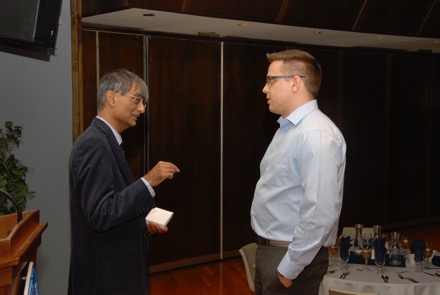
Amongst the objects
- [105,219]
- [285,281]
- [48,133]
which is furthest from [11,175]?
[285,281]

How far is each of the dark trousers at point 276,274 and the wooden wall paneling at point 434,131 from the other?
20.8 feet

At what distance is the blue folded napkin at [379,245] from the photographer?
13.6 feet

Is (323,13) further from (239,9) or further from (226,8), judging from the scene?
(226,8)

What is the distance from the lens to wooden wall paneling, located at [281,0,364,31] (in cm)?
557

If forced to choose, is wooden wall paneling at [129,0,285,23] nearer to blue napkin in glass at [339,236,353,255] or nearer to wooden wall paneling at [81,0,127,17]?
wooden wall paneling at [81,0,127,17]

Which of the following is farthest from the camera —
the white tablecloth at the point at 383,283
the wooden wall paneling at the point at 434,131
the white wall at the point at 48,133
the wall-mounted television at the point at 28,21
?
the wooden wall paneling at the point at 434,131

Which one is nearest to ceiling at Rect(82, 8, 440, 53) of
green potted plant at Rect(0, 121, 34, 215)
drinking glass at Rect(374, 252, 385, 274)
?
green potted plant at Rect(0, 121, 34, 215)

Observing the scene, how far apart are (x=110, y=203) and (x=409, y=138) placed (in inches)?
259

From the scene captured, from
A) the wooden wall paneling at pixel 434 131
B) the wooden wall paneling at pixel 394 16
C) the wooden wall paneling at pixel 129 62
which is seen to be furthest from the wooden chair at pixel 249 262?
the wooden wall paneling at pixel 434 131

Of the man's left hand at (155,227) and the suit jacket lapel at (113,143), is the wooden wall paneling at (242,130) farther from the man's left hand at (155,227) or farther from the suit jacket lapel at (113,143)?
the suit jacket lapel at (113,143)

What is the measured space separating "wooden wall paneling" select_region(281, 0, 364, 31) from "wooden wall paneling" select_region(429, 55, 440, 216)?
2.97 metres

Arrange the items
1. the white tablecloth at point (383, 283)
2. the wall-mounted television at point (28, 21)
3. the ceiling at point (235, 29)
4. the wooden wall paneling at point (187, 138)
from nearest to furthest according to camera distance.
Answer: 1. the wall-mounted television at point (28, 21)
2. the white tablecloth at point (383, 283)
3. the ceiling at point (235, 29)
4. the wooden wall paneling at point (187, 138)

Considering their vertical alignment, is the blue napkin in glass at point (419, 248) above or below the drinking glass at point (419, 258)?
above

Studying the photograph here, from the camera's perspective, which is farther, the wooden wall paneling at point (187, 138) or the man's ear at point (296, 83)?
the wooden wall paneling at point (187, 138)
